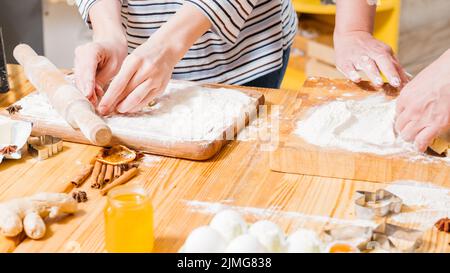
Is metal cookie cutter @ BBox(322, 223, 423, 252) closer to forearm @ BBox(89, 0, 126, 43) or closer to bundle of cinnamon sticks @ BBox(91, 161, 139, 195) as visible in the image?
bundle of cinnamon sticks @ BBox(91, 161, 139, 195)

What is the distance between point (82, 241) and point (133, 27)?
876 millimetres

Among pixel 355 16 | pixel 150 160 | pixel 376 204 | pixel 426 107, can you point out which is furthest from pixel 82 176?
pixel 355 16

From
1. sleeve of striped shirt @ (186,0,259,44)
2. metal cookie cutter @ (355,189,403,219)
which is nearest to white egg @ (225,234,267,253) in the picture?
metal cookie cutter @ (355,189,403,219)

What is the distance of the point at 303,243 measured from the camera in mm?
1127

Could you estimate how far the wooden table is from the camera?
1296 mm

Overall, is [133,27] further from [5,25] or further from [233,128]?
[5,25]

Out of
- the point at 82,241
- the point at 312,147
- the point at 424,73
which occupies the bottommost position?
the point at 82,241

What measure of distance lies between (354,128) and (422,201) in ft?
0.88

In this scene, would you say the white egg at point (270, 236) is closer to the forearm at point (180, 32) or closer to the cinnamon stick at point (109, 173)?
the cinnamon stick at point (109, 173)

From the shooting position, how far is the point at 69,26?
12.5 ft

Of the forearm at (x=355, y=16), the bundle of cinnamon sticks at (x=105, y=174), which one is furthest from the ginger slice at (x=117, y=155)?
the forearm at (x=355, y=16)

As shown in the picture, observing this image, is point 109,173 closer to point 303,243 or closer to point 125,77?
point 125,77
